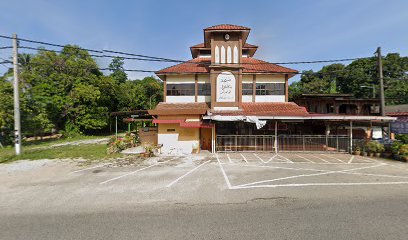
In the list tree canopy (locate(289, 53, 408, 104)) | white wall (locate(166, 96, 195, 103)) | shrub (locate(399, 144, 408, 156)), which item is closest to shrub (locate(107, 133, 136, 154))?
white wall (locate(166, 96, 195, 103))

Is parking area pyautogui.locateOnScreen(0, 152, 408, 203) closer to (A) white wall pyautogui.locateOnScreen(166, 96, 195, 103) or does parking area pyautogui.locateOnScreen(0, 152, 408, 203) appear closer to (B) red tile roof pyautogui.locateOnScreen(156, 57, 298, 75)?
(A) white wall pyautogui.locateOnScreen(166, 96, 195, 103)

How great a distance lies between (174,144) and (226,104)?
19.2 ft

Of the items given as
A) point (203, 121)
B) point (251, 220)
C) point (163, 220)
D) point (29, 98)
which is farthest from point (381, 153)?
point (29, 98)

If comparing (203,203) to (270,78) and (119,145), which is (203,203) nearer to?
(119,145)

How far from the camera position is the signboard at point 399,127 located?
551 inches

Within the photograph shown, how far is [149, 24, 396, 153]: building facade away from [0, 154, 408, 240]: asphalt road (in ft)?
15.6

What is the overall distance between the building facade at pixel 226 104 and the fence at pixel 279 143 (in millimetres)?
78

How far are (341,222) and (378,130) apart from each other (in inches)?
836

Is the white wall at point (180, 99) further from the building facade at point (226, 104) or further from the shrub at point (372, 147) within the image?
the shrub at point (372, 147)

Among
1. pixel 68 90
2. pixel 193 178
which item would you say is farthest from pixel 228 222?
pixel 68 90

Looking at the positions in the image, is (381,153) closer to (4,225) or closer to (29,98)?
(4,225)

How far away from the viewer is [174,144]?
47.1 feet

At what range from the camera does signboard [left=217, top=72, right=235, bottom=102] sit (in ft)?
53.9

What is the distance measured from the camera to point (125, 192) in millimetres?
6383
